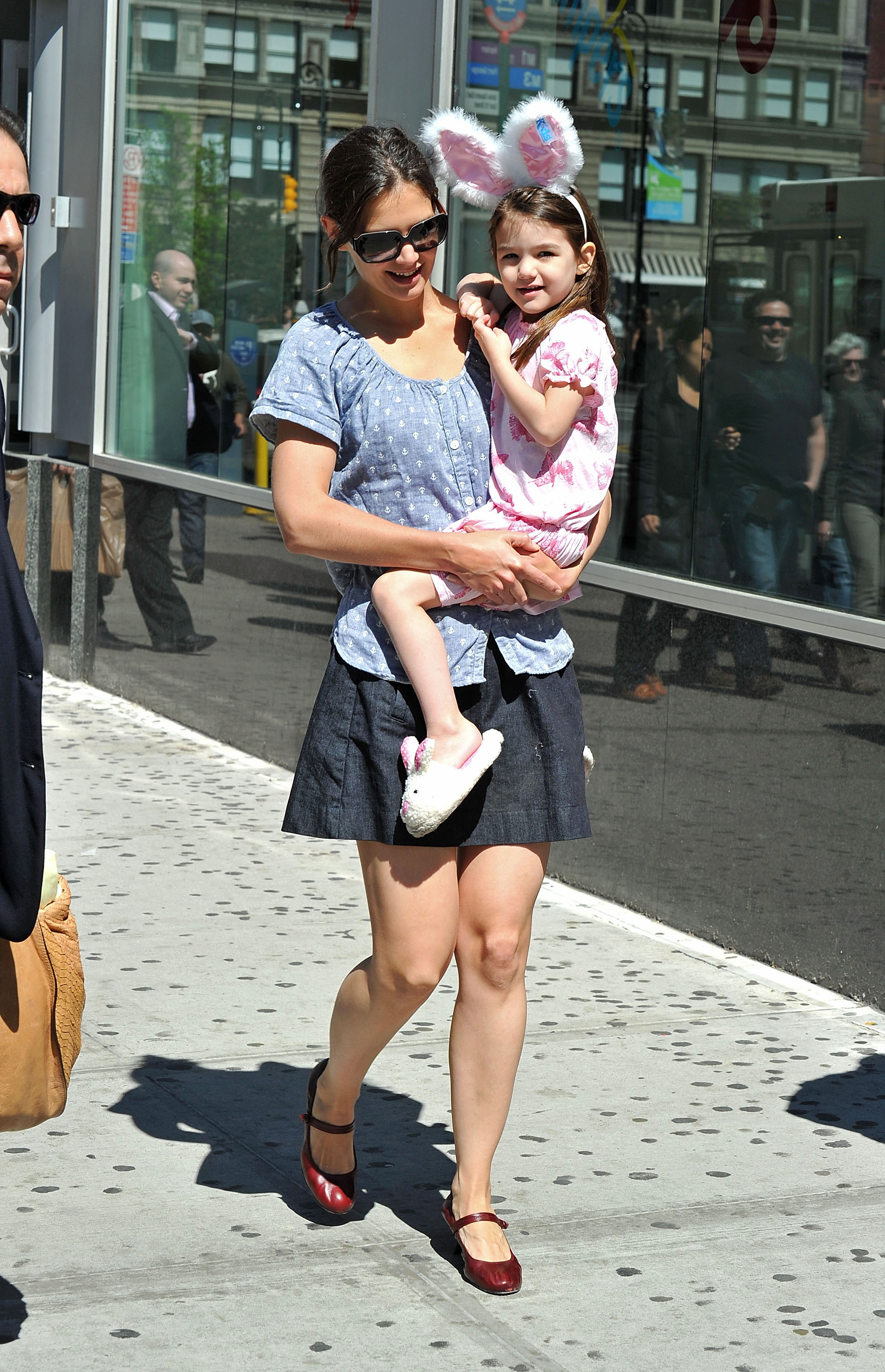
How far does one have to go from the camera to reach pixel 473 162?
11.0 feet

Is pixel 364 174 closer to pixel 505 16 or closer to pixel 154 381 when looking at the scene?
pixel 505 16

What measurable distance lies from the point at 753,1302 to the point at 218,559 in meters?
5.58

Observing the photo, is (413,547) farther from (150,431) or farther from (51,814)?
(150,431)

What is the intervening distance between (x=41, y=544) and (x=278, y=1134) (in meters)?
6.28

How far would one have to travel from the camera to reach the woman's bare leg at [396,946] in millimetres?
3238

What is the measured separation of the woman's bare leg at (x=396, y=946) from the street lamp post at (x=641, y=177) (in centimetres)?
320

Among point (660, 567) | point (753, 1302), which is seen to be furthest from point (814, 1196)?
point (660, 567)

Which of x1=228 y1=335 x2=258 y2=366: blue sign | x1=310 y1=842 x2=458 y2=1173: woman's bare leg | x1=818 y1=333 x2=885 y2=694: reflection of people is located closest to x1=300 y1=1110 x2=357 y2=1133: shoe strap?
x1=310 y1=842 x2=458 y2=1173: woman's bare leg

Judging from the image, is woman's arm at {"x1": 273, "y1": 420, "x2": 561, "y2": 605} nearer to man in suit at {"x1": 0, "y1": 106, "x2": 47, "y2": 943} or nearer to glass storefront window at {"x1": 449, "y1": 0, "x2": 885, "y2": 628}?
man in suit at {"x1": 0, "y1": 106, "x2": 47, "y2": 943}

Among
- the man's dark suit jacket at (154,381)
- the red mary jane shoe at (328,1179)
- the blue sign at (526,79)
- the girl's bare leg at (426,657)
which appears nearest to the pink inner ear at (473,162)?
the girl's bare leg at (426,657)

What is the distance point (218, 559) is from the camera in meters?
8.34

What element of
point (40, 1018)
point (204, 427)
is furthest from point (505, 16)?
point (40, 1018)

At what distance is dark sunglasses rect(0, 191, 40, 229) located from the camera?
8.29ft

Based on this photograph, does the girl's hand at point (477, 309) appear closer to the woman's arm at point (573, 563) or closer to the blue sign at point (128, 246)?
the woman's arm at point (573, 563)
